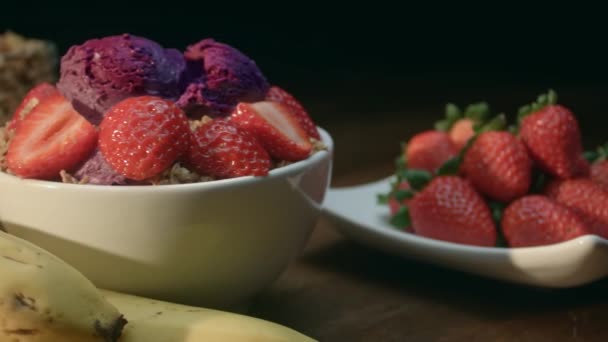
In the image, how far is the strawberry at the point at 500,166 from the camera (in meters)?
0.96

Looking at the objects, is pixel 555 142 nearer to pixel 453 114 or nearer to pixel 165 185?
pixel 453 114

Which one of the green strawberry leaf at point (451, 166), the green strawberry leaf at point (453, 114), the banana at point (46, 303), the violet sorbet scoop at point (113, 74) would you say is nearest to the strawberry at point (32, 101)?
the violet sorbet scoop at point (113, 74)

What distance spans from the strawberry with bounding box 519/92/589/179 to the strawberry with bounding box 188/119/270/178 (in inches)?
15.3

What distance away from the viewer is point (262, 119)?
77cm

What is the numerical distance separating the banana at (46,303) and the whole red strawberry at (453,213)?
0.46 metres

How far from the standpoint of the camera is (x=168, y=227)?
704 millimetres

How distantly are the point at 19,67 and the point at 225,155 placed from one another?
0.81 meters

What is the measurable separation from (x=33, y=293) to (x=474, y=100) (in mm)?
2007

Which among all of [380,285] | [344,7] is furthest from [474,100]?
[380,285]

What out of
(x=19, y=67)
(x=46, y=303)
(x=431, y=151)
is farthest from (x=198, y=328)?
(x=19, y=67)

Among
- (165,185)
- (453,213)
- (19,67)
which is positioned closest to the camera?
(165,185)

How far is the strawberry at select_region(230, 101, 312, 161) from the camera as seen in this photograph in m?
0.77

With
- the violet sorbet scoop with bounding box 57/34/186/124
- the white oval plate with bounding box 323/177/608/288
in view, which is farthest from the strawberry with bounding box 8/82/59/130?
the white oval plate with bounding box 323/177/608/288

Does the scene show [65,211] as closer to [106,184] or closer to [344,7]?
[106,184]
